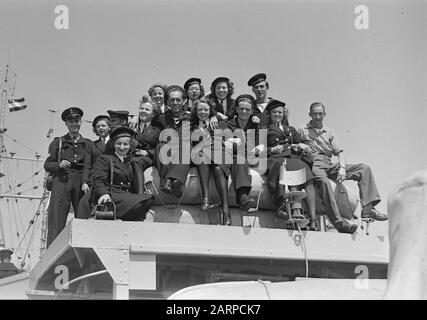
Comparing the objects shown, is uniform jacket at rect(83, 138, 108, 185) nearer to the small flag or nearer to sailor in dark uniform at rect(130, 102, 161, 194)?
sailor in dark uniform at rect(130, 102, 161, 194)

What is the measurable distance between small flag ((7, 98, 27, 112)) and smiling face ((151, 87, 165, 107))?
1.44 m

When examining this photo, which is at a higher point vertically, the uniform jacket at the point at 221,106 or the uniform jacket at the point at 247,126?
the uniform jacket at the point at 221,106

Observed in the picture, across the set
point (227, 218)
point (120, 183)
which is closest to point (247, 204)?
point (227, 218)

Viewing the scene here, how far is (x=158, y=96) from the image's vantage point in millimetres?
7980

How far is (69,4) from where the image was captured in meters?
7.46

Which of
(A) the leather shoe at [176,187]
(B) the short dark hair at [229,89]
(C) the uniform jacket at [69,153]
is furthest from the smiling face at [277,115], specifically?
(C) the uniform jacket at [69,153]

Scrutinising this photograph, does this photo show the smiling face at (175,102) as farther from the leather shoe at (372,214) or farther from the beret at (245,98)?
the leather shoe at (372,214)

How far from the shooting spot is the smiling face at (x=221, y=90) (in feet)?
25.1

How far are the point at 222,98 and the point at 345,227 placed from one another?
6.23 feet

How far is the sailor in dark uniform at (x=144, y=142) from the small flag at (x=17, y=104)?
139cm

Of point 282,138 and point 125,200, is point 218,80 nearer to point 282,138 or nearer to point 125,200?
point 282,138
